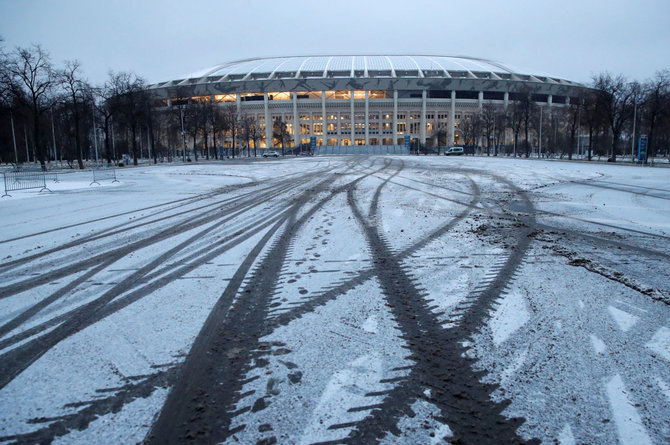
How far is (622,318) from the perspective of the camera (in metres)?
3.70

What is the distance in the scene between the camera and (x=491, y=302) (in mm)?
4152

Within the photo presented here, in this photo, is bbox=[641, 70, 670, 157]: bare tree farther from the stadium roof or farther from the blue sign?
the stadium roof

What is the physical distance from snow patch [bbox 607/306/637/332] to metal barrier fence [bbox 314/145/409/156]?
296 ft

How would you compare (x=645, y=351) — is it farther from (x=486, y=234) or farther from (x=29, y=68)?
(x=29, y=68)

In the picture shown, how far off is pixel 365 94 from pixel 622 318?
337ft

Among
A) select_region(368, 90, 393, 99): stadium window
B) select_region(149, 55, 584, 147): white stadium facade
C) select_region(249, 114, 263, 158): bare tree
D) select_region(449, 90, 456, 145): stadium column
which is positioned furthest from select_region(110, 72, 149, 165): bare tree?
select_region(449, 90, 456, 145): stadium column

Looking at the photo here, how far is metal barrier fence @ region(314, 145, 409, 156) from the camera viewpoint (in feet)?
306

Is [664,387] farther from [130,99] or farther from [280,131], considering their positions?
[280,131]

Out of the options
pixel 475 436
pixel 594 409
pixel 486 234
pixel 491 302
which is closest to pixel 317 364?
pixel 475 436

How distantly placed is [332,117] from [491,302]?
104 meters

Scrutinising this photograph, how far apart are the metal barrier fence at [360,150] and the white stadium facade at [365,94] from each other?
168 inches

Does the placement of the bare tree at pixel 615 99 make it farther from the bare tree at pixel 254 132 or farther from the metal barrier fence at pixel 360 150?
the bare tree at pixel 254 132

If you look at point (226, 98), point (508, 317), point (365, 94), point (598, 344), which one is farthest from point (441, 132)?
point (598, 344)

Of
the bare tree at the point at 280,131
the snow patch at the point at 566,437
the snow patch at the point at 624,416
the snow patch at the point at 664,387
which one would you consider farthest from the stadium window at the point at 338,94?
the snow patch at the point at 566,437
